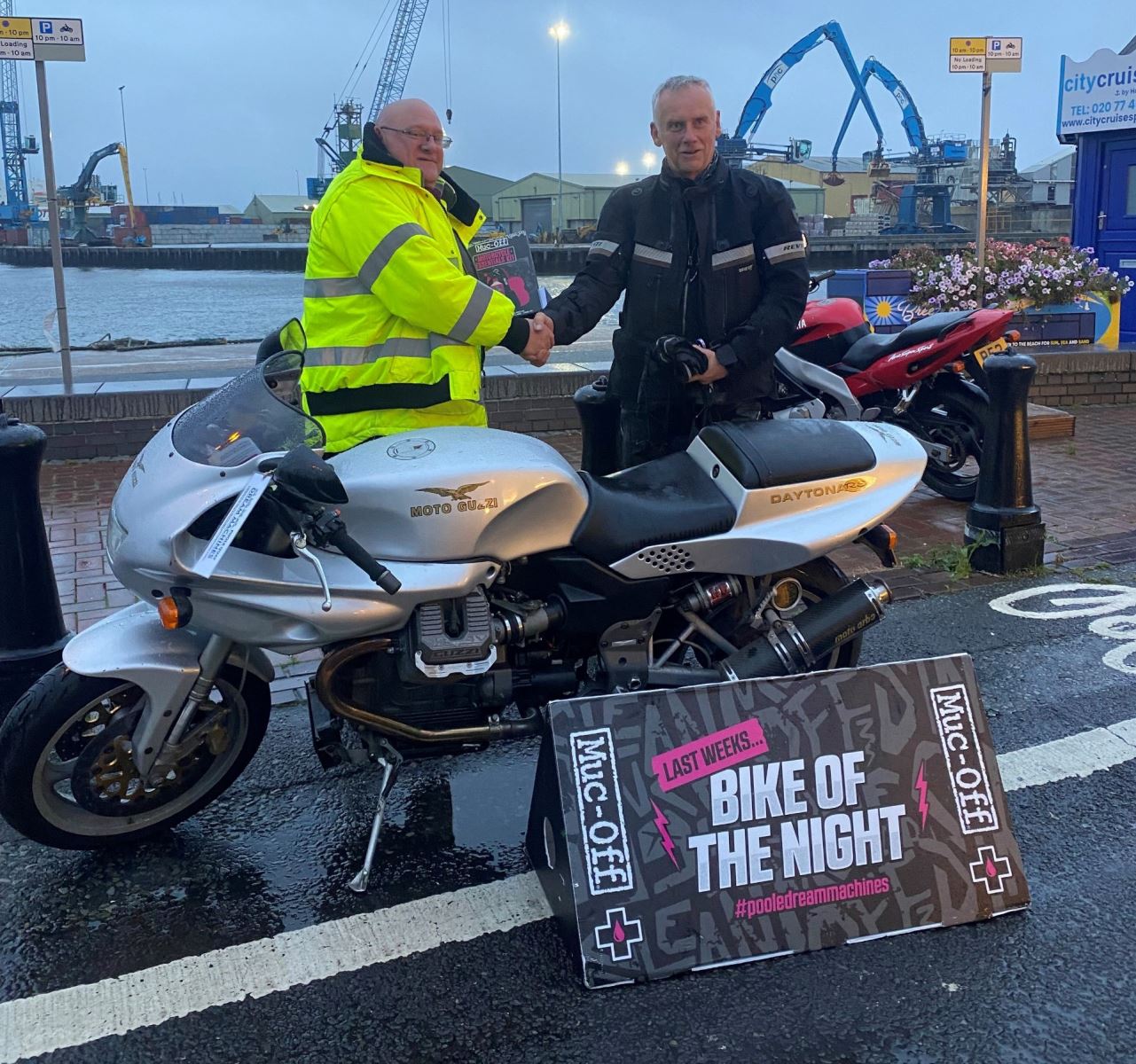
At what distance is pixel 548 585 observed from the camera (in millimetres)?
3117

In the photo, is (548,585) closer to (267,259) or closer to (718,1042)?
(718,1042)

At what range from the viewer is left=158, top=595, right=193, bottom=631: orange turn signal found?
2.64 meters

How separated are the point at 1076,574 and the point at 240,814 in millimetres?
4151

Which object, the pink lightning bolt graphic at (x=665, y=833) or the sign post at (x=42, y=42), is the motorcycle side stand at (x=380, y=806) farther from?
the sign post at (x=42, y=42)

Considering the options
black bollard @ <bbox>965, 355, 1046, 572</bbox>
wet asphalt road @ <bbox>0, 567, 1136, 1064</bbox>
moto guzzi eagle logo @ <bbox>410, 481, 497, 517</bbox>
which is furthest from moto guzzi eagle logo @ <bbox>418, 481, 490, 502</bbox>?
black bollard @ <bbox>965, 355, 1046, 572</bbox>

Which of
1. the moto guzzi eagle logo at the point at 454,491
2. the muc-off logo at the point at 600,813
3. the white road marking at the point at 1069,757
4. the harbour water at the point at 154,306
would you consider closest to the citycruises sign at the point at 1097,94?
the harbour water at the point at 154,306

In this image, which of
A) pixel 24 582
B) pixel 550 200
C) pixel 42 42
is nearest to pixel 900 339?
pixel 24 582

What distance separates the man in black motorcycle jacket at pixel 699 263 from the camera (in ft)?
13.1

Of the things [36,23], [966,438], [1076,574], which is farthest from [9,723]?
[36,23]

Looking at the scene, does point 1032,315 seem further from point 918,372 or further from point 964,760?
point 964,760

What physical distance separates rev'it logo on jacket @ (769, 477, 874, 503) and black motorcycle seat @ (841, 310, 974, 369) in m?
3.62

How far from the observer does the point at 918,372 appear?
6676 mm

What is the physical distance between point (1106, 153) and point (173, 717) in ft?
43.5

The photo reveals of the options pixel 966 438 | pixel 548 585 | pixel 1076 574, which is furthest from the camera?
pixel 966 438
